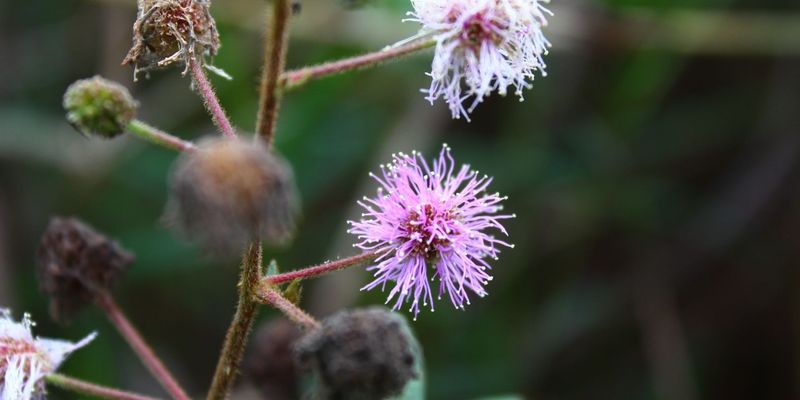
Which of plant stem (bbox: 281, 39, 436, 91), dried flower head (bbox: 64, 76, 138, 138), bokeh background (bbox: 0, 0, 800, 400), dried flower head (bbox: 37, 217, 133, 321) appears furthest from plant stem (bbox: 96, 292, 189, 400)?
bokeh background (bbox: 0, 0, 800, 400)

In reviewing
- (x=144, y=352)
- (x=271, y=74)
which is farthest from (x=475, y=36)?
(x=144, y=352)

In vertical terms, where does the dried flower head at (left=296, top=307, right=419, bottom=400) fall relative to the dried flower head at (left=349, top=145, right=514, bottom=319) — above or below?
below

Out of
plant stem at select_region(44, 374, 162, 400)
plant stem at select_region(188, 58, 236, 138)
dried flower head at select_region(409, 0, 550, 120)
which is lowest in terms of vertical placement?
plant stem at select_region(44, 374, 162, 400)

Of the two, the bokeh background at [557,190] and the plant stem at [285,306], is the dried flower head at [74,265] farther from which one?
the bokeh background at [557,190]

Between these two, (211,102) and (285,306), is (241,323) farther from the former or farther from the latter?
(211,102)

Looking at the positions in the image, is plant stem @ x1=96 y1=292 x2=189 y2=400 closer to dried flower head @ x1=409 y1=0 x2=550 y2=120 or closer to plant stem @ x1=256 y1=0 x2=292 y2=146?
plant stem @ x1=256 y1=0 x2=292 y2=146
